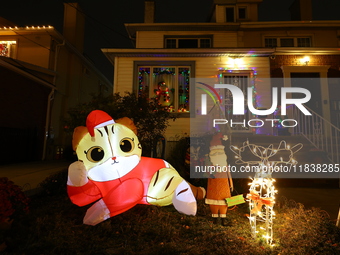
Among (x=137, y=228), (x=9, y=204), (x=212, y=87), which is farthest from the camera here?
(x=212, y=87)

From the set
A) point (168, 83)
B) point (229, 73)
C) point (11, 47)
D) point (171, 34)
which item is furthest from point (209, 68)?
point (11, 47)

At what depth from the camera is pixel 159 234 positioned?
3.45 meters

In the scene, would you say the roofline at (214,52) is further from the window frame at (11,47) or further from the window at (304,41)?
the window frame at (11,47)

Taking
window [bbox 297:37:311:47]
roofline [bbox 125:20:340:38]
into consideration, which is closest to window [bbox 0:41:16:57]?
roofline [bbox 125:20:340:38]

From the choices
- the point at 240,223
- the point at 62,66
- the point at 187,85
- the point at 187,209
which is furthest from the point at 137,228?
the point at 62,66

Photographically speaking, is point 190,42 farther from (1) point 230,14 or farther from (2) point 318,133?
(2) point 318,133

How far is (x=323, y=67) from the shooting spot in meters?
9.93

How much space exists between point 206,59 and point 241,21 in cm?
392

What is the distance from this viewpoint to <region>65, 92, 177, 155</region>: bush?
5.31 m

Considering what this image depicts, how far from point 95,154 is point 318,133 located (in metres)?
7.26

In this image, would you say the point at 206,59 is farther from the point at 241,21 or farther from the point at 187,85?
the point at 241,21

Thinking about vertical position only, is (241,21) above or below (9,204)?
above

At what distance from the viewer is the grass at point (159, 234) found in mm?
2994

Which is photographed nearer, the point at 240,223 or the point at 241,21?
the point at 240,223
